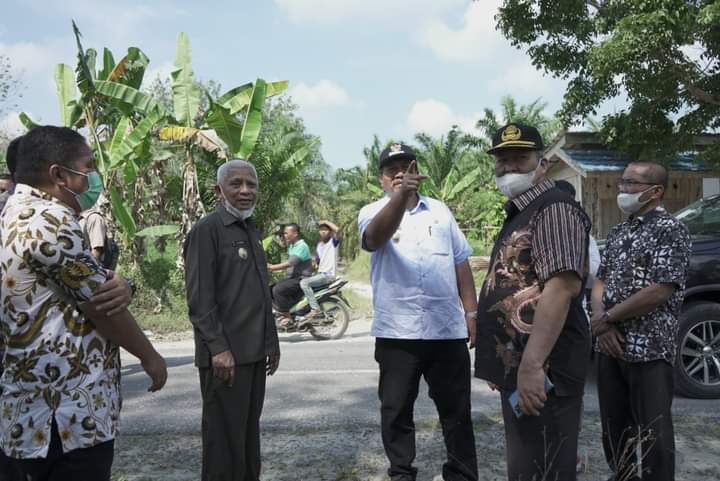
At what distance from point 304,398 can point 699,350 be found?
142 inches

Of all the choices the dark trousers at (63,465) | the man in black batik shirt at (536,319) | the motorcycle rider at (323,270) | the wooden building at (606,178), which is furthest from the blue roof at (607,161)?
the dark trousers at (63,465)

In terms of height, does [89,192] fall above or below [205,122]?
below

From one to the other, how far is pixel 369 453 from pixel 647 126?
34.7 feet

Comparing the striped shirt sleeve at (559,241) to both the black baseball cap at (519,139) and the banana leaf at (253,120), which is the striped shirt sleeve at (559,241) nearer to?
the black baseball cap at (519,139)

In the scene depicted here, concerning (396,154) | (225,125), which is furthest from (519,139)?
(225,125)

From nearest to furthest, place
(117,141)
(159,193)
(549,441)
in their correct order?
(549,441) < (117,141) < (159,193)

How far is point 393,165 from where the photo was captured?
3.73 meters

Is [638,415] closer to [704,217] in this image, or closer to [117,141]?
[704,217]

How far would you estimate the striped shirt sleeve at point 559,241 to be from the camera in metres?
2.37

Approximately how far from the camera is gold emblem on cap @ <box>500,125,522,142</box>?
2.70 meters

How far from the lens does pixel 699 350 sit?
5492 millimetres

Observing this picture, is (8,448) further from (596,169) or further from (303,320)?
(596,169)

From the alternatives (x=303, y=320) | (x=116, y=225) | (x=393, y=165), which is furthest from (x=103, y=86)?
(x=393, y=165)

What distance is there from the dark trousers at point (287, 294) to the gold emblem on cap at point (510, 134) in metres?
7.85
